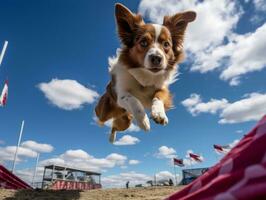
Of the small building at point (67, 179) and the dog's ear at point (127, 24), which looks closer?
the dog's ear at point (127, 24)

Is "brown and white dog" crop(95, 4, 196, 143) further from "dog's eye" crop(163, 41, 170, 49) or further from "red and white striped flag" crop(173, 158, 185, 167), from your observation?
"red and white striped flag" crop(173, 158, 185, 167)

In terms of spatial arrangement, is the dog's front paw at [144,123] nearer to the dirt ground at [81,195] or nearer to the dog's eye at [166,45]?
the dirt ground at [81,195]

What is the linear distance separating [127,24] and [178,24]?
1.21 metres

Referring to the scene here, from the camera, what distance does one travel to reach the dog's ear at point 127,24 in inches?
259

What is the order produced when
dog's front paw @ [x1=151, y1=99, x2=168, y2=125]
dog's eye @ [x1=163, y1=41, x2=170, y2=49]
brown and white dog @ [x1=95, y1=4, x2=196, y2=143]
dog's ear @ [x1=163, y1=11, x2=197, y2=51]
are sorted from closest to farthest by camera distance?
1. dog's front paw @ [x1=151, y1=99, x2=168, y2=125]
2. brown and white dog @ [x1=95, y1=4, x2=196, y2=143]
3. dog's eye @ [x1=163, y1=41, x2=170, y2=49]
4. dog's ear @ [x1=163, y1=11, x2=197, y2=51]

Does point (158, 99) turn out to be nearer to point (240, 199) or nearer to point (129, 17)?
point (129, 17)

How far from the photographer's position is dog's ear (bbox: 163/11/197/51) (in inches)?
269

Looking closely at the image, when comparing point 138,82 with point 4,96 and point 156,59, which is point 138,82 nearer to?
point 156,59

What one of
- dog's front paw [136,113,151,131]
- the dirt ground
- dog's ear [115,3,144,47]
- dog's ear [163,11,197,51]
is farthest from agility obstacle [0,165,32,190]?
dog's ear [163,11,197,51]

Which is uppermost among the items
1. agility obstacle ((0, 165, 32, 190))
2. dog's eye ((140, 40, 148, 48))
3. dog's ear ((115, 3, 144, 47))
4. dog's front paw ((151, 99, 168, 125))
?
dog's ear ((115, 3, 144, 47))

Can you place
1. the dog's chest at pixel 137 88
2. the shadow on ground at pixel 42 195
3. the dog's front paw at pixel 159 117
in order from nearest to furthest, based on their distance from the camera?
1. the dog's front paw at pixel 159 117
2. the shadow on ground at pixel 42 195
3. the dog's chest at pixel 137 88

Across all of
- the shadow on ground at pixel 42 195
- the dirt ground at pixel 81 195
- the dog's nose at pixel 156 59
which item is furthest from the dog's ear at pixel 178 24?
the shadow on ground at pixel 42 195

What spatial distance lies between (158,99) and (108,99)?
223 cm

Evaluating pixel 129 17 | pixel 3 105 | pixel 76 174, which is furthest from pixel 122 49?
pixel 76 174
